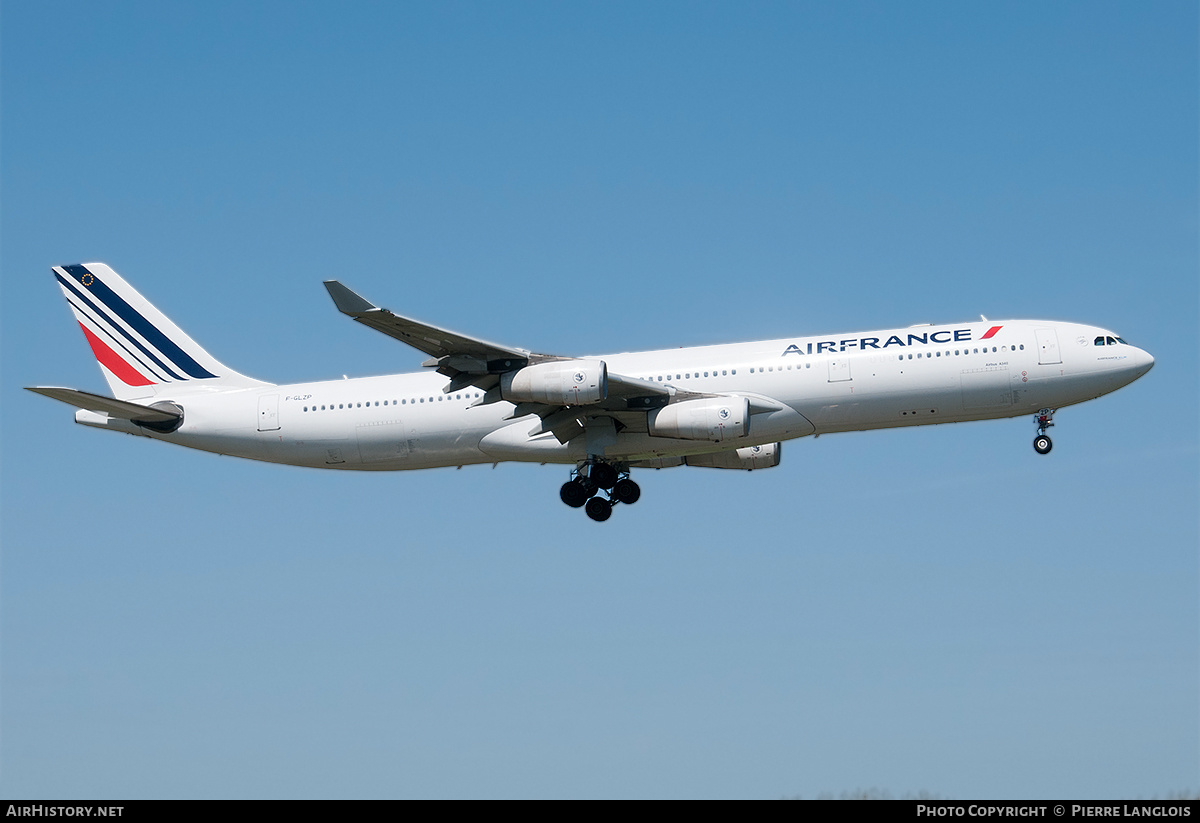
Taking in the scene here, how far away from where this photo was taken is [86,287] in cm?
4850

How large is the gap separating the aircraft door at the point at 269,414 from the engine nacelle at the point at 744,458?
42.9ft

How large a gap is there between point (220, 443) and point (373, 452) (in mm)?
5393

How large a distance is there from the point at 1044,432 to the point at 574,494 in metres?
14.0

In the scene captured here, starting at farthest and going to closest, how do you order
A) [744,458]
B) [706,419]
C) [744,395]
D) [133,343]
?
[133,343], [744,458], [744,395], [706,419]

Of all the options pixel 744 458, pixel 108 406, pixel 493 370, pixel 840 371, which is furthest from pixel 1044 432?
pixel 108 406

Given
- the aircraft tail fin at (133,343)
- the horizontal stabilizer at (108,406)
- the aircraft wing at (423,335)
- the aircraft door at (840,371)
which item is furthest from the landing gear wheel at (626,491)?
the horizontal stabilizer at (108,406)

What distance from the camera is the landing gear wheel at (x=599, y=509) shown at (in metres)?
42.3

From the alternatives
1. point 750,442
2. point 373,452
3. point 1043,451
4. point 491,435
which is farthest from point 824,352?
point 373,452

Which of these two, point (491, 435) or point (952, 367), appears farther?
point (491, 435)

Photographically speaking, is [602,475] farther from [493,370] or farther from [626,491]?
[493,370]

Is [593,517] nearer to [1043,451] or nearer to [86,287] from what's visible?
[1043,451]

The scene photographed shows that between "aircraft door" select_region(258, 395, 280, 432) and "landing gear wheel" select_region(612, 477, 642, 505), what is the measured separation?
10849 mm

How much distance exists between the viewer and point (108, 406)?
42719mm
